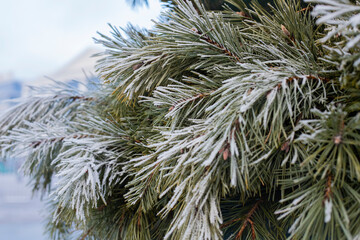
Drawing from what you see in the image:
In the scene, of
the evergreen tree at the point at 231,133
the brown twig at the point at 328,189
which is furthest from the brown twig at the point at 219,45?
the brown twig at the point at 328,189

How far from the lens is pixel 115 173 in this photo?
32cm

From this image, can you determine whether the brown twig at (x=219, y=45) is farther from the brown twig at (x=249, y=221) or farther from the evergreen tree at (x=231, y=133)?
the brown twig at (x=249, y=221)

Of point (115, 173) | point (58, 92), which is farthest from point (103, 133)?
point (58, 92)

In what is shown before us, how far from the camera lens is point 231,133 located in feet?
0.67

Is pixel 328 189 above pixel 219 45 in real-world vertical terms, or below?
below

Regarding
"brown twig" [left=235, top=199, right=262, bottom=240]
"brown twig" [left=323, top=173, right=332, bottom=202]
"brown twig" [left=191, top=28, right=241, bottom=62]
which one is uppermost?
"brown twig" [left=191, top=28, right=241, bottom=62]

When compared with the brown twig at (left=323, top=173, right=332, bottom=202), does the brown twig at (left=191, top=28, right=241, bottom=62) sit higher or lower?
higher

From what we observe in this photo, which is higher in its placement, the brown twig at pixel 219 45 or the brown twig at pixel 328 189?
the brown twig at pixel 219 45

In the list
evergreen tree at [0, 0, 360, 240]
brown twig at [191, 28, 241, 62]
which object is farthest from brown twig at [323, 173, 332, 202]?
brown twig at [191, 28, 241, 62]

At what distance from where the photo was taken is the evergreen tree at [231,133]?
0.61 feet

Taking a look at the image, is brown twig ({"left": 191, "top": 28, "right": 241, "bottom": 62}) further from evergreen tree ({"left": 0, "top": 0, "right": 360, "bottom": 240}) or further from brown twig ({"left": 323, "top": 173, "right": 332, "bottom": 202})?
brown twig ({"left": 323, "top": 173, "right": 332, "bottom": 202})

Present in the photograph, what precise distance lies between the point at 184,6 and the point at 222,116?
0.12m

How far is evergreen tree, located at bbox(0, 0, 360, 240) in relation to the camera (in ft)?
0.61

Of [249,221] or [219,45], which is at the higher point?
[219,45]
